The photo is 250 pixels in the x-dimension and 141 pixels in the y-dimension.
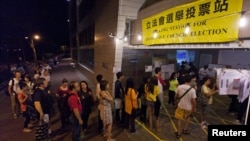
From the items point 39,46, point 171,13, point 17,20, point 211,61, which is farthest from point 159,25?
point 39,46

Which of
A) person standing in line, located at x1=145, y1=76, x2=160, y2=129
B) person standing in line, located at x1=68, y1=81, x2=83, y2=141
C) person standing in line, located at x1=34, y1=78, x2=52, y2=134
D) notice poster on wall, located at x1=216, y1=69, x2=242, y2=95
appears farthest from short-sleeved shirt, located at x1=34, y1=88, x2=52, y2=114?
notice poster on wall, located at x1=216, y1=69, x2=242, y2=95

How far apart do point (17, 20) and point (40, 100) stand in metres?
33.5

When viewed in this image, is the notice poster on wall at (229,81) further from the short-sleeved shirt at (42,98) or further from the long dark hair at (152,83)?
the short-sleeved shirt at (42,98)

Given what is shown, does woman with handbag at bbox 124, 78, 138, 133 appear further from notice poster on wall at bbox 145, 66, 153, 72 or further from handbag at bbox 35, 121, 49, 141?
notice poster on wall at bbox 145, 66, 153, 72

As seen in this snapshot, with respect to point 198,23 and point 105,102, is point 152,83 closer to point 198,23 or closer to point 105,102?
point 105,102

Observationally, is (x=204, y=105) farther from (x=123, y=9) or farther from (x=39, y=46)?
(x=39, y=46)

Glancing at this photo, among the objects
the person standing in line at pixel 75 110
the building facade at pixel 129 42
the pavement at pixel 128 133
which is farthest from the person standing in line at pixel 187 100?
the person standing in line at pixel 75 110

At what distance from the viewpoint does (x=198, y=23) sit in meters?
5.15

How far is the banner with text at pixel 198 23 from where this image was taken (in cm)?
429

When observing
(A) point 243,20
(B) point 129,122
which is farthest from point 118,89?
(A) point 243,20

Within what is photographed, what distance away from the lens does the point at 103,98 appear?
17.1ft

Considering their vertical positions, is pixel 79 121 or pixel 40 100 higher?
pixel 40 100

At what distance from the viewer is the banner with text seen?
4.29 m

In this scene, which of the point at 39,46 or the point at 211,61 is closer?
the point at 211,61
